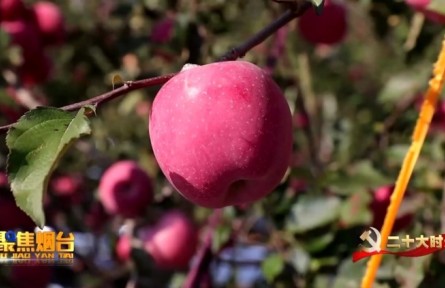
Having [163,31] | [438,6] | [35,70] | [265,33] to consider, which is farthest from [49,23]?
[265,33]

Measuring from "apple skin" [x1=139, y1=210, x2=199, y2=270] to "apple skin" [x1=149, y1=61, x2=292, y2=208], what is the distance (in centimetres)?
86

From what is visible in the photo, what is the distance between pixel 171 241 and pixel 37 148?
94 cm

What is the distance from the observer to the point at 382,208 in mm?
1380

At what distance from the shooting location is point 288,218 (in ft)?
4.11

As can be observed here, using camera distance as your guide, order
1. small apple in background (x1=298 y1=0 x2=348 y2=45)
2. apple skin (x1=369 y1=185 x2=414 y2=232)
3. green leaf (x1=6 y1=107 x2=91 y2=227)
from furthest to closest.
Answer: small apple in background (x1=298 y1=0 x2=348 y2=45) → apple skin (x1=369 y1=185 x2=414 y2=232) → green leaf (x1=6 y1=107 x2=91 y2=227)

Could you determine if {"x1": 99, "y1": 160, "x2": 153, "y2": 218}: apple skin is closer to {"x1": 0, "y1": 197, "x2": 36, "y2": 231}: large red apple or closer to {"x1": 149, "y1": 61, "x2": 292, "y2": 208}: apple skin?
{"x1": 0, "y1": 197, "x2": 36, "y2": 231}: large red apple

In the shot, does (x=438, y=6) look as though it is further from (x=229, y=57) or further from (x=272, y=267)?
(x=272, y=267)

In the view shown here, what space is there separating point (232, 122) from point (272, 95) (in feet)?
0.15

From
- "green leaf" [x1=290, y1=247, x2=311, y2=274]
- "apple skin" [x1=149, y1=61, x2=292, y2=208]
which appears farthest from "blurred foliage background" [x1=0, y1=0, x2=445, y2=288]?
"apple skin" [x1=149, y1=61, x2=292, y2=208]

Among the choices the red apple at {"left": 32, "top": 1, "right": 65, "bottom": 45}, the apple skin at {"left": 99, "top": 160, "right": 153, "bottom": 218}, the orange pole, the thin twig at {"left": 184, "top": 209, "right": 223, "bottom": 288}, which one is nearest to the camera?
the orange pole

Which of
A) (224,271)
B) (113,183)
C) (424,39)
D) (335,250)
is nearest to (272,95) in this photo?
(335,250)

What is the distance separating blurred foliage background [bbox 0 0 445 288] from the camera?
48.0 inches

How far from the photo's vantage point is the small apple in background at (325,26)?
1575mm

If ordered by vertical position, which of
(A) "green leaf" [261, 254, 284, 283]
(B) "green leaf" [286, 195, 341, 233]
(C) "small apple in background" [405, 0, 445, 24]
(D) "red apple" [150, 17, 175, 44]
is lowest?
(A) "green leaf" [261, 254, 284, 283]
